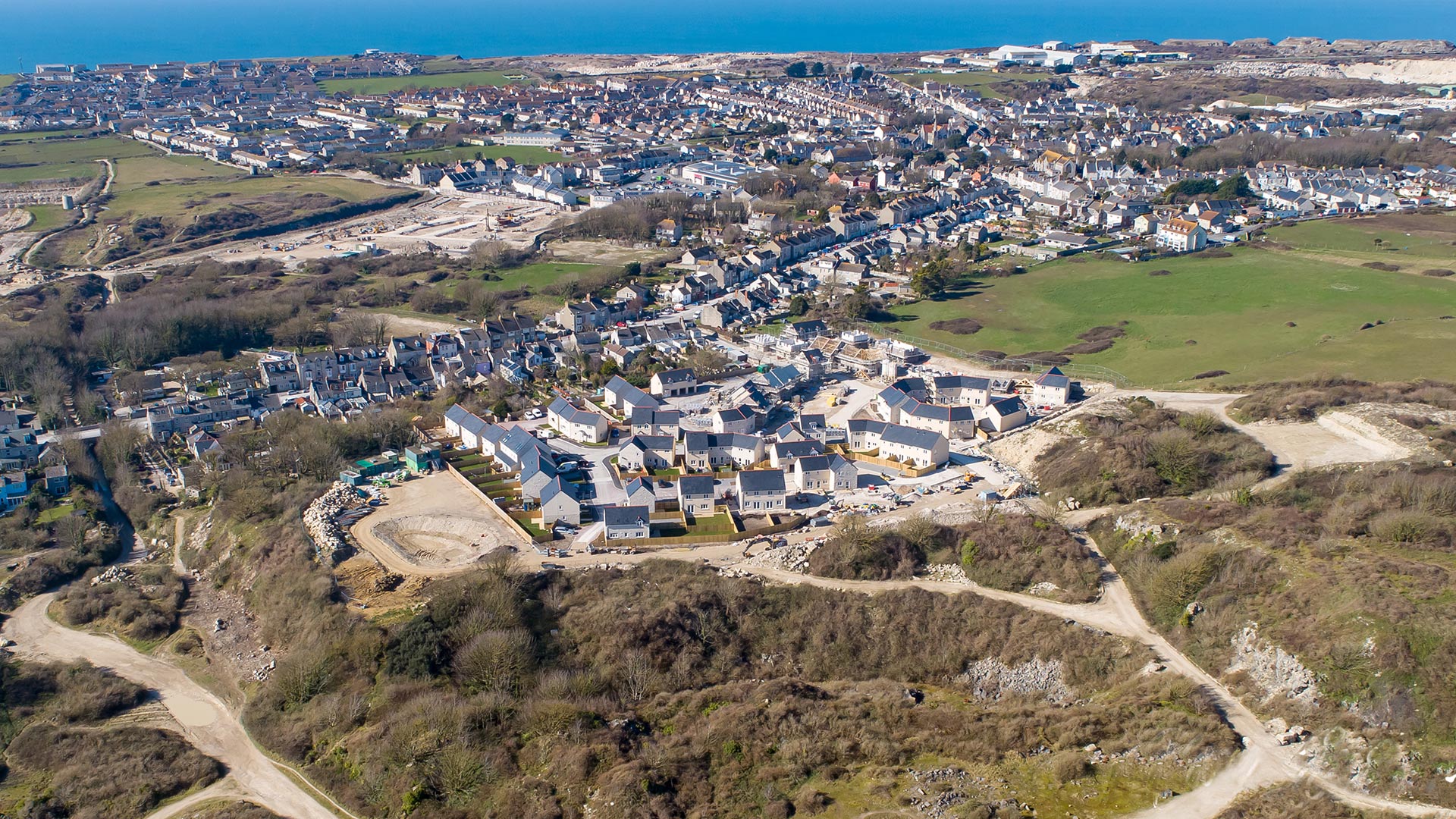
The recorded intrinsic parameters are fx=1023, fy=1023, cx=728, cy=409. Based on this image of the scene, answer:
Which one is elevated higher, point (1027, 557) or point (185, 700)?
point (1027, 557)

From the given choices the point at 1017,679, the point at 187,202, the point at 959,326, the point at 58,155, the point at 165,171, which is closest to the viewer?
the point at 1017,679

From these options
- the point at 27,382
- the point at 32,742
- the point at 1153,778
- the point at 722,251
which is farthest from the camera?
the point at 722,251

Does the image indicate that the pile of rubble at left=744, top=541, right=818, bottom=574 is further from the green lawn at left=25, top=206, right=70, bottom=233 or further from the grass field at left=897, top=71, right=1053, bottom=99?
the grass field at left=897, top=71, right=1053, bottom=99

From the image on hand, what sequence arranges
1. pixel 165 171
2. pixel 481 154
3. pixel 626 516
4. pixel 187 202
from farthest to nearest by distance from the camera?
pixel 481 154
pixel 165 171
pixel 187 202
pixel 626 516

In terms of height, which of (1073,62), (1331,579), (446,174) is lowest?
(1331,579)

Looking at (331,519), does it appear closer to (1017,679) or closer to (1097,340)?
(1017,679)

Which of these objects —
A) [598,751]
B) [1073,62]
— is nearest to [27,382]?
[598,751]

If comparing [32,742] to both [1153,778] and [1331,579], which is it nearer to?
[1153,778]

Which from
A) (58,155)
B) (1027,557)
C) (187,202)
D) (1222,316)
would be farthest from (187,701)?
(58,155)
